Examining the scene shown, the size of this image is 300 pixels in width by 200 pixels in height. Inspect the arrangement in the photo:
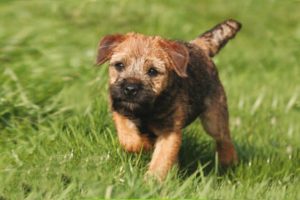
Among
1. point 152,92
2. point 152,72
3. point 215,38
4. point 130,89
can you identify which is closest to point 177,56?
point 152,72

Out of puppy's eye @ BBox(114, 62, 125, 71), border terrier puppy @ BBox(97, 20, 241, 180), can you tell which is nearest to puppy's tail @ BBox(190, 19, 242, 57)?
border terrier puppy @ BBox(97, 20, 241, 180)

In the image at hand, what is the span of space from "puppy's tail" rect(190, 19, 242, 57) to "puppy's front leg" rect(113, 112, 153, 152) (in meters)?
1.29

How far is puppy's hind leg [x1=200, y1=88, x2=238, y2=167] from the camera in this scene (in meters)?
6.94

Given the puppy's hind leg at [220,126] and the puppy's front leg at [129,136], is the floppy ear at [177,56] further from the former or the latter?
the puppy's hind leg at [220,126]

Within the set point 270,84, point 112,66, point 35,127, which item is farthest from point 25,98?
point 270,84

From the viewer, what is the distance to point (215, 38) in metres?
7.32

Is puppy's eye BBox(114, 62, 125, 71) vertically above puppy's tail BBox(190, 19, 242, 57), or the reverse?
puppy's eye BBox(114, 62, 125, 71)

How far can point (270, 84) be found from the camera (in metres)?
10.9

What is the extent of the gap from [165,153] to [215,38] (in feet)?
5.46

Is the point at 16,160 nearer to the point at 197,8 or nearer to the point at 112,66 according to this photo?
the point at 112,66

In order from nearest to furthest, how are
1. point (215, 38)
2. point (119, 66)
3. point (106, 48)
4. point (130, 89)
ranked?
point (130, 89)
point (119, 66)
point (106, 48)
point (215, 38)

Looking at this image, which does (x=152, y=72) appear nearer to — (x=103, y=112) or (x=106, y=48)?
(x=106, y=48)

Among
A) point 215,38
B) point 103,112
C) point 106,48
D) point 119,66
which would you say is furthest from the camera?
point 215,38

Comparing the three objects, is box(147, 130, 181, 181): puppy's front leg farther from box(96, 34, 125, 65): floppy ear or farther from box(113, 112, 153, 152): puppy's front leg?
box(96, 34, 125, 65): floppy ear
